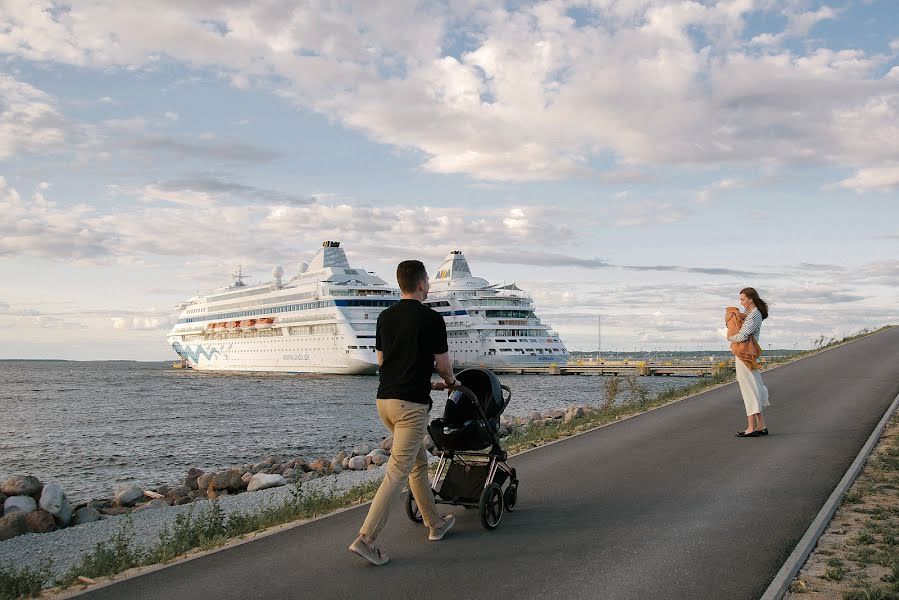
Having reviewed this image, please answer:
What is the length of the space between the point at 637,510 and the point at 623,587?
77.6 inches

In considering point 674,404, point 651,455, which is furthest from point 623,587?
point 674,404

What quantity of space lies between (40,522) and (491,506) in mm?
7190

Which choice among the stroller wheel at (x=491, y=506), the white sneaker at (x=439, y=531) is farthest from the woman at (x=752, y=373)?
the white sneaker at (x=439, y=531)

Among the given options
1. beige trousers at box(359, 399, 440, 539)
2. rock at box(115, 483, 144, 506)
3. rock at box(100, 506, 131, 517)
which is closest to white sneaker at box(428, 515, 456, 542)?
beige trousers at box(359, 399, 440, 539)

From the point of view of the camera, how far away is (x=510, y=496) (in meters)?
6.32

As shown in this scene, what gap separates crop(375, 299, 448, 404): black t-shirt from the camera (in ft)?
16.6

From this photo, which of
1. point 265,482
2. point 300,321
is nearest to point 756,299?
point 265,482

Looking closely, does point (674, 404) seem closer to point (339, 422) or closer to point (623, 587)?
point (623, 587)

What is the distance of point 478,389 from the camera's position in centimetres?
607

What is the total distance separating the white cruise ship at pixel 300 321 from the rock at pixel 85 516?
52816 millimetres

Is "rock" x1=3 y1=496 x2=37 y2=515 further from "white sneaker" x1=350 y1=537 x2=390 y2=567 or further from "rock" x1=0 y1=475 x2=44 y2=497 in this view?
"white sneaker" x1=350 y1=537 x2=390 y2=567

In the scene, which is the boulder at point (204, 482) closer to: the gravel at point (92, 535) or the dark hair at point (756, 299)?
the gravel at point (92, 535)

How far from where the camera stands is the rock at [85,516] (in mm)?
10426

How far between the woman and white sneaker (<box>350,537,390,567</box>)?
6.93m
